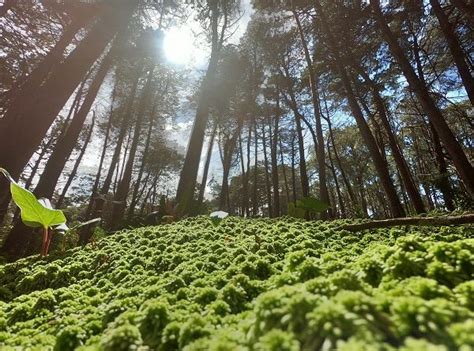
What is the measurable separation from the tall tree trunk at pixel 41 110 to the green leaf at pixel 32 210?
210 cm

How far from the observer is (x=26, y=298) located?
2514 mm

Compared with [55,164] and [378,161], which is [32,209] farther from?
[378,161]

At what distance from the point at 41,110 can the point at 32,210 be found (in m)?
3.14

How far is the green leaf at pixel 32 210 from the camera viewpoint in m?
3.41

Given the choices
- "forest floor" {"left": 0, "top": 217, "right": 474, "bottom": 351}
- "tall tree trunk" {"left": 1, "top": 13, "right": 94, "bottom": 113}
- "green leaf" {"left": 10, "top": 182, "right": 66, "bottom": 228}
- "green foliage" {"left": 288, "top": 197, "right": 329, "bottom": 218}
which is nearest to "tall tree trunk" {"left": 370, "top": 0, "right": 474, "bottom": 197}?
"green foliage" {"left": 288, "top": 197, "right": 329, "bottom": 218}

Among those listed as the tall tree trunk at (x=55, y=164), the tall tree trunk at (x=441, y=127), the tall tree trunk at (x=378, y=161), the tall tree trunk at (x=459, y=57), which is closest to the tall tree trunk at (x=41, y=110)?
the tall tree trunk at (x=55, y=164)

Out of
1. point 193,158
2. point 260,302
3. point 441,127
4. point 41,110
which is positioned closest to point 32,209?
point 41,110

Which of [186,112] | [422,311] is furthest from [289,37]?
[422,311]

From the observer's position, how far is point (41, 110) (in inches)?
229

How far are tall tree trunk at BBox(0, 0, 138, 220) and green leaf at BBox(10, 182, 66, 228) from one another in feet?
6.90

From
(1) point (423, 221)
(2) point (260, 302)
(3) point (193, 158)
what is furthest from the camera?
(3) point (193, 158)

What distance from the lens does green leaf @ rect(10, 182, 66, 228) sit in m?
3.41

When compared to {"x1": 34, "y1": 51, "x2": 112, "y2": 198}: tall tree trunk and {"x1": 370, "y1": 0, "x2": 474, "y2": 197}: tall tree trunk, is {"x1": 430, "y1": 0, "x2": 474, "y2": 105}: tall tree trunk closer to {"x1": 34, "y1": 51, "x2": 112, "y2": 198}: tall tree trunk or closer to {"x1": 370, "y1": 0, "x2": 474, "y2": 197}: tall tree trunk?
{"x1": 370, "y1": 0, "x2": 474, "y2": 197}: tall tree trunk

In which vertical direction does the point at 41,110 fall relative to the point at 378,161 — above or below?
below
